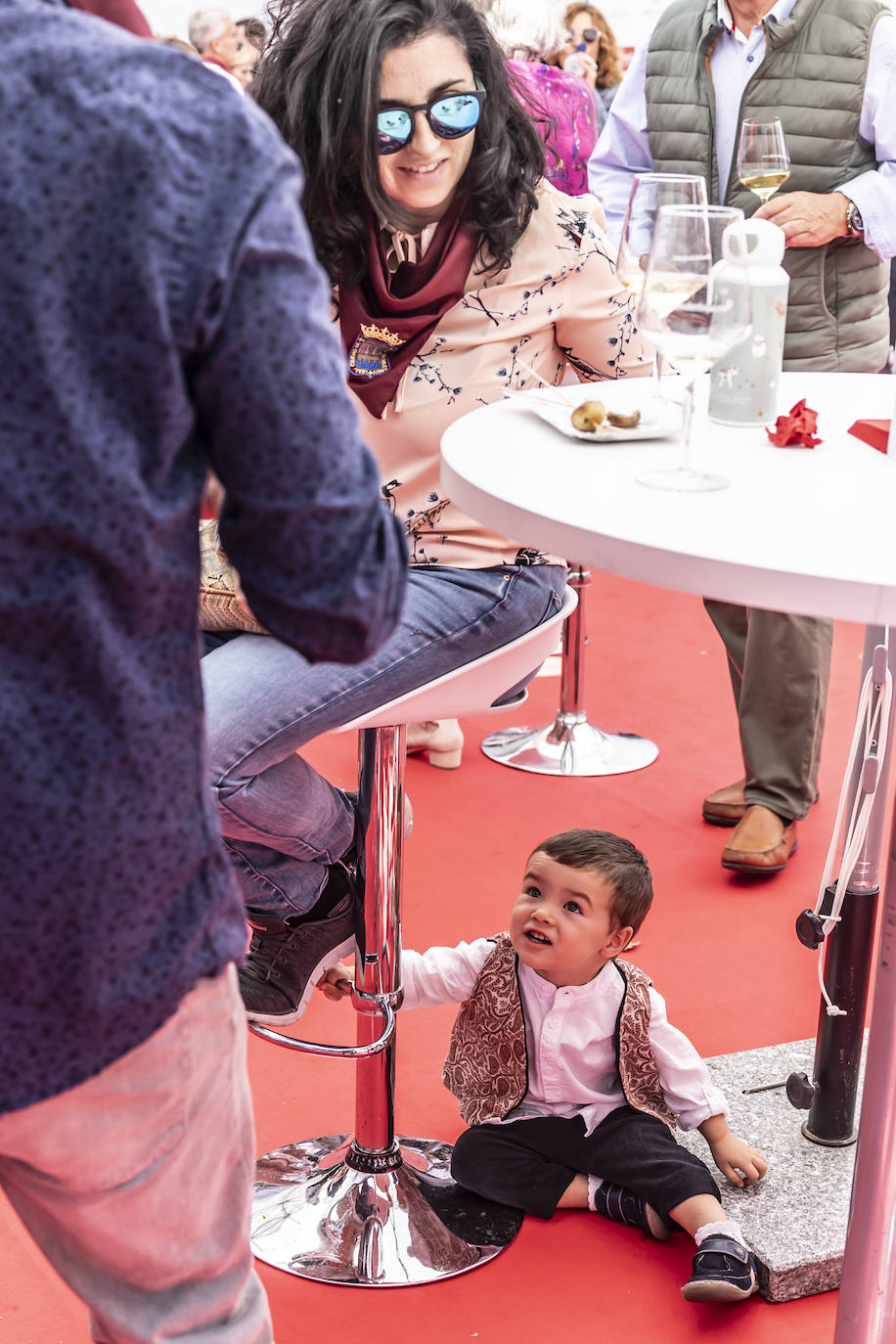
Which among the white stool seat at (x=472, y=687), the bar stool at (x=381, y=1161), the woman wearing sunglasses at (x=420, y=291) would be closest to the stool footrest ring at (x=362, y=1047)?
the bar stool at (x=381, y=1161)

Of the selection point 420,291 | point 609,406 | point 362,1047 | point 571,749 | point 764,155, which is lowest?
point 571,749

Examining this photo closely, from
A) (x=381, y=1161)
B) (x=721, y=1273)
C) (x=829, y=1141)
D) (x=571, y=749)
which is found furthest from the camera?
(x=571, y=749)

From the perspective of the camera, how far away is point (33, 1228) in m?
0.96

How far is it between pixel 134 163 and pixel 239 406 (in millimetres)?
128

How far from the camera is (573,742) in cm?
336

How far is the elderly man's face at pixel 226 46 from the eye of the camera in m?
5.49

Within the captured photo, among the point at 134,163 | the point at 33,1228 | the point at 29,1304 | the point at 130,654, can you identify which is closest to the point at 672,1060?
the point at 29,1304

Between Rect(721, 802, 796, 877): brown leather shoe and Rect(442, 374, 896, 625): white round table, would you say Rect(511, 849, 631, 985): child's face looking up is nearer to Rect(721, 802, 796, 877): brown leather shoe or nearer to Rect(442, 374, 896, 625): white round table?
Rect(442, 374, 896, 625): white round table

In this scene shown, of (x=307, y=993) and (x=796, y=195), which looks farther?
(x=796, y=195)

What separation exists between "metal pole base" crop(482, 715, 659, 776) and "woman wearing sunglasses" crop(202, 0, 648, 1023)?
155cm

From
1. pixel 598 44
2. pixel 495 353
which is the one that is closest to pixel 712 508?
pixel 495 353

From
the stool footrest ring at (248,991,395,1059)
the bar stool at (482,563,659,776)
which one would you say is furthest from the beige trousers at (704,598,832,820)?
the stool footrest ring at (248,991,395,1059)

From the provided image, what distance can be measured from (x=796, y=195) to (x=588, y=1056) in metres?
1.72

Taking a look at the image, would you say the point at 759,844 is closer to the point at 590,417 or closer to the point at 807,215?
the point at 807,215
